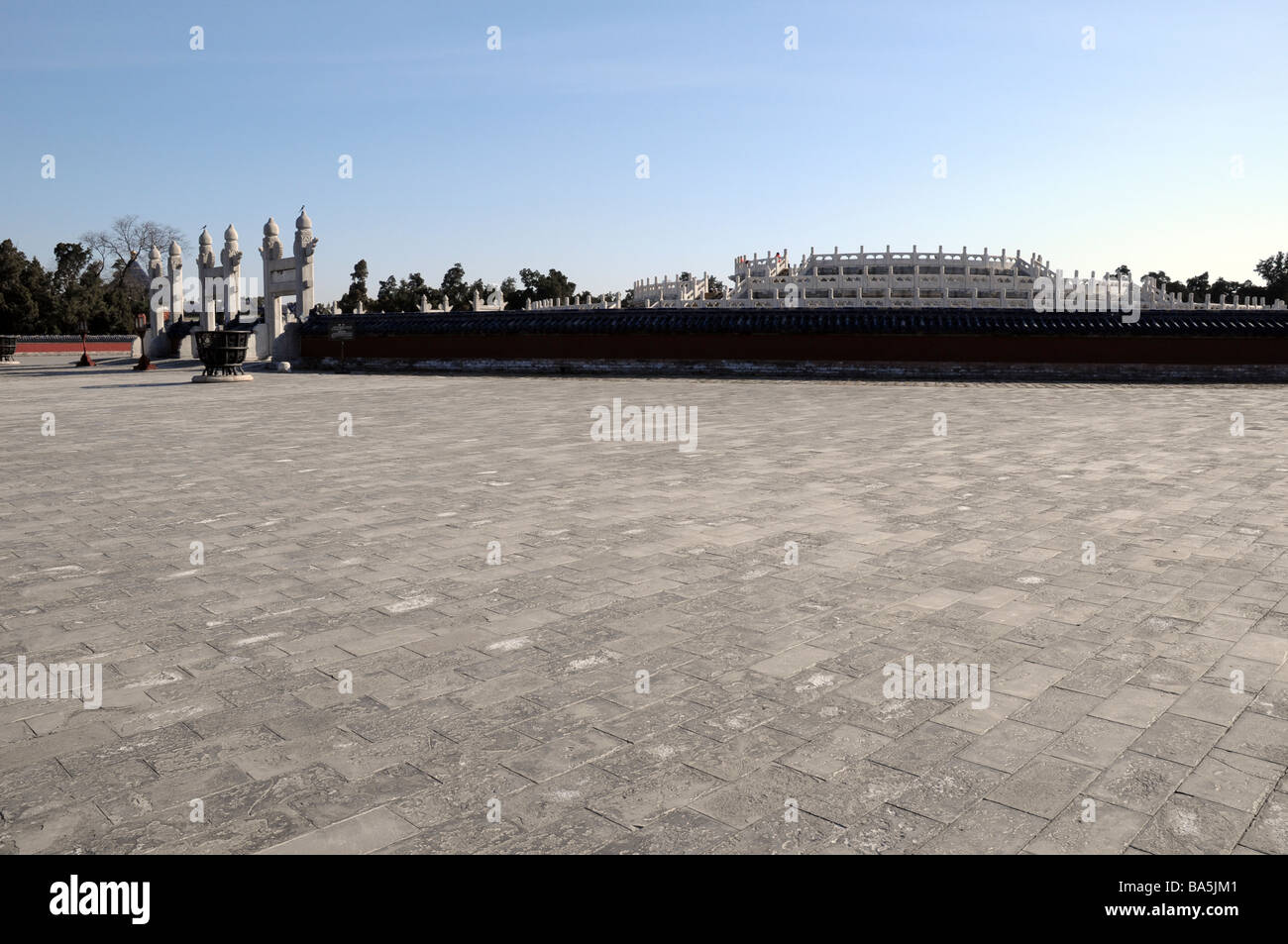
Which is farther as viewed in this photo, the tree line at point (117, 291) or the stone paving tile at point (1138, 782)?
the tree line at point (117, 291)

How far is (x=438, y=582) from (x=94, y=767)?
95.0 inches

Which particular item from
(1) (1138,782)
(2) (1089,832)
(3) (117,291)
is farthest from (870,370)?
(3) (117,291)

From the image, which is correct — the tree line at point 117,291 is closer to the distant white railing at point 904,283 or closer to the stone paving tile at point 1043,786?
the distant white railing at point 904,283

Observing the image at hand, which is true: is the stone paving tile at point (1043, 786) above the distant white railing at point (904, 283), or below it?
below

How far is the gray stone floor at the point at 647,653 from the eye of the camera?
2908 millimetres

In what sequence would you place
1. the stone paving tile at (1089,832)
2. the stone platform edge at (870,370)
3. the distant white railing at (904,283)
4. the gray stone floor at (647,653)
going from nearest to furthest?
the stone paving tile at (1089,832), the gray stone floor at (647,653), the stone platform edge at (870,370), the distant white railing at (904,283)

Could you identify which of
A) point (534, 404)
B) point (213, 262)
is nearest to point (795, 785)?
point (534, 404)

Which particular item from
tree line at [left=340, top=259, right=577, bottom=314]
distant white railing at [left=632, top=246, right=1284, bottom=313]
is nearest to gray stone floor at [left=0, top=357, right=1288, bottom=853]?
distant white railing at [left=632, top=246, right=1284, bottom=313]

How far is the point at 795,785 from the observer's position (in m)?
3.08

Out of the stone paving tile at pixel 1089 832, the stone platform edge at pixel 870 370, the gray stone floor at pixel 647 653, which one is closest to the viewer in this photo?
the stone paving tile at pixel 1089 832

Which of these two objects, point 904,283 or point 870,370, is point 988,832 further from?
point 904,283

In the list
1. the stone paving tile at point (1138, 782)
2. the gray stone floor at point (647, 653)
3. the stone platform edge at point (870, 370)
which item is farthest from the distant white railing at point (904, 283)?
the stone paving tile at point (1138, 782)
